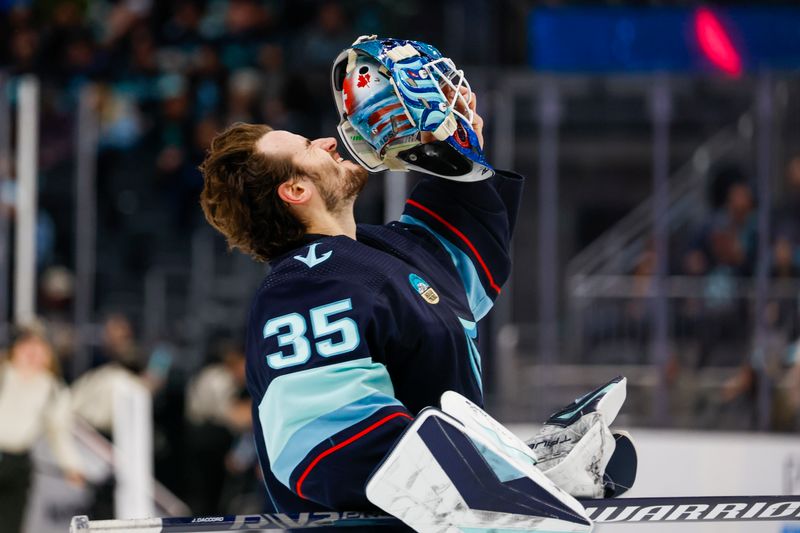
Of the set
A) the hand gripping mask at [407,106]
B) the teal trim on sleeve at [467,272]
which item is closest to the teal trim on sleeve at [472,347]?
the teal trim on sleeve at [467,272]

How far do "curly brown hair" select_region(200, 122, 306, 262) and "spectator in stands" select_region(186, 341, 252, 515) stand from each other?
18.8 feet

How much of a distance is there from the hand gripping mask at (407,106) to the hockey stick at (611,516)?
0.59 m

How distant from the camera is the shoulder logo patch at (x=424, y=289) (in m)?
1.95

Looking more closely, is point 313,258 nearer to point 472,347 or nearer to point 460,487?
point 472,347

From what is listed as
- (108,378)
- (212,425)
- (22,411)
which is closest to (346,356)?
(22,411)

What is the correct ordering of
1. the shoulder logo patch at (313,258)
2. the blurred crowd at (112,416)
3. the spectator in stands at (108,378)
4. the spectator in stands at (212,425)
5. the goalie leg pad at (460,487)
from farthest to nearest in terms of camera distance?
the spectator in stands at (212,425)
the spectator in stands at (108,378)
the blurred crowd at (112,416)
the shoulder logo patch at (313,258)
the goalie leg pad at (460,487)

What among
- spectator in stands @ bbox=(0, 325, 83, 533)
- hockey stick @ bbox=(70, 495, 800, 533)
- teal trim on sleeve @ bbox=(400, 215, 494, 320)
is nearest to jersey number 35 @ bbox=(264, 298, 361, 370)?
hockey stick @ bbox=(70, 495, 800, 533)

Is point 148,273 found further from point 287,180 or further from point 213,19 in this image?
point 287,180

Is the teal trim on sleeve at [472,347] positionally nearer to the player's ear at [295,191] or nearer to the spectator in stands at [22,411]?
the player's ear at [295,191]

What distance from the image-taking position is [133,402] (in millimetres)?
7316

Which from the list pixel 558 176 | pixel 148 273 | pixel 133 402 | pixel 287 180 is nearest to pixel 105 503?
pixel 133 402

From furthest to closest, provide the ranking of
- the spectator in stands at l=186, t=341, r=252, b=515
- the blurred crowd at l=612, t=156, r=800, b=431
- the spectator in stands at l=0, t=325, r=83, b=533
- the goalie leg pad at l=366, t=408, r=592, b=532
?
the spectator in stands at l=186, t=341, r=252, b=515
the spectator in stands at l=0, t=325, r=83, b=533
the blurred crowd at l=612, t=156, r=800, b=431
the goalie leg pad at l=366, t=408, r=592, b=532

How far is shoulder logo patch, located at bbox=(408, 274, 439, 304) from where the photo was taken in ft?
6.39

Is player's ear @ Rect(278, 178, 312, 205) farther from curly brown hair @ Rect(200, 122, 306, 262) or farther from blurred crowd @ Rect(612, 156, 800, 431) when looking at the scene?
blurred crowd @ Rect(612, 156, 800, 431)
